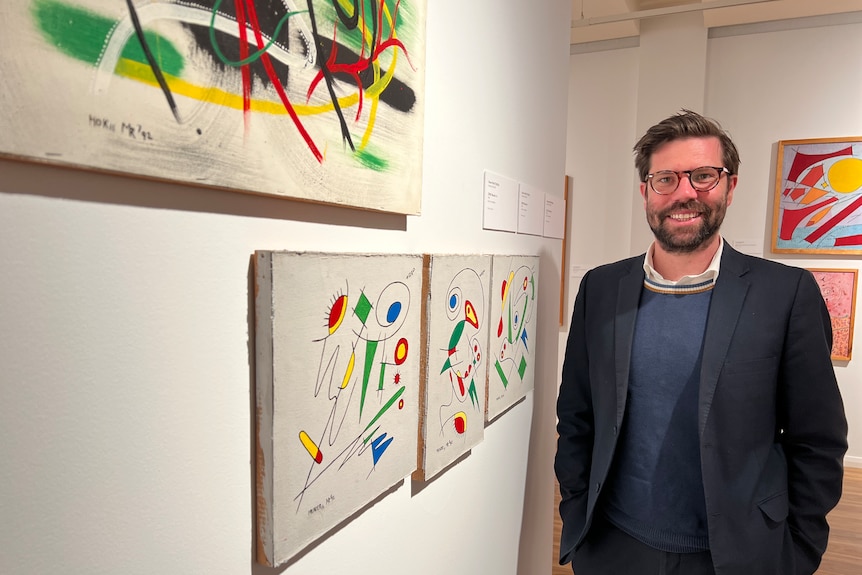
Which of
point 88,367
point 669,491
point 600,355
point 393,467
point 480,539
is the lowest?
point 480,539

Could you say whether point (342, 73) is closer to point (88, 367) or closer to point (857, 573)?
point (88, 367)

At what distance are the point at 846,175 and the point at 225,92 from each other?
4.65 m

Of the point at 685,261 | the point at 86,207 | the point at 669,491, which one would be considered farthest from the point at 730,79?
the point at 86,207

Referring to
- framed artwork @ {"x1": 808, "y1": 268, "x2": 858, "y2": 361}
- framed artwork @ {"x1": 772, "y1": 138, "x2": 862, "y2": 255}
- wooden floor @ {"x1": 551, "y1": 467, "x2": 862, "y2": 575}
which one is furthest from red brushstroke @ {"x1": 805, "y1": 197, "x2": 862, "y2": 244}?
wooden floor @ {"x1": 551, "y1": 467, "x2": 862, "y2": 575}

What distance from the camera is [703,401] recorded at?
1355mm

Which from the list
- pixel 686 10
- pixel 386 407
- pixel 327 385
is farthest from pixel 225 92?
pixel 686 10

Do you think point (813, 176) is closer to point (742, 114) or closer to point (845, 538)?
point (742, 114)

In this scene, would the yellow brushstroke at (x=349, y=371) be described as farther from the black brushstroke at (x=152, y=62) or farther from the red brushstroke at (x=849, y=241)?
the red brushstroke at (x=849, y=241)

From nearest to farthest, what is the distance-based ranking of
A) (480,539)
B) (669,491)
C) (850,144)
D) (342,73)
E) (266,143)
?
(266,143)
(342,73)
(669,491)
(480,539)
(850,144)

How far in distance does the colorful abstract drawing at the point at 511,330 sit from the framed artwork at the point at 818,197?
3.15 metres

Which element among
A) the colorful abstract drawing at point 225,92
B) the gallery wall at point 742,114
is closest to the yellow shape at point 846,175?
the gallery wall at point 742,114

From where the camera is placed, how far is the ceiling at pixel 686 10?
3.60 metres

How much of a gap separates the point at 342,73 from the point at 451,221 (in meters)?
0.53

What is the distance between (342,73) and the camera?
32.9 inches
